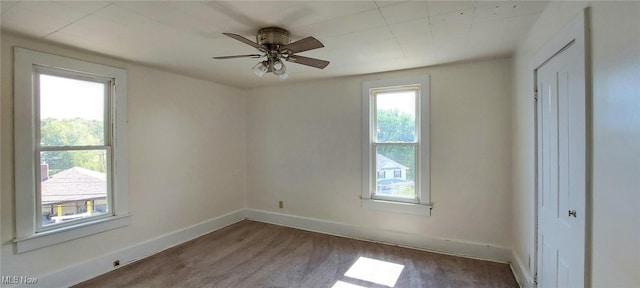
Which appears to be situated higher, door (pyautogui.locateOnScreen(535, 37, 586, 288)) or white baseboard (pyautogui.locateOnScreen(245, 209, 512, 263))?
door (pyautogui.locateOnScreen(535, 37, 586, 288))

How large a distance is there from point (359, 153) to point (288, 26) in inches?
82.5

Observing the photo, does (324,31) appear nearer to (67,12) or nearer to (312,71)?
(312,71)

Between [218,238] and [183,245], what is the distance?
0.43 meters

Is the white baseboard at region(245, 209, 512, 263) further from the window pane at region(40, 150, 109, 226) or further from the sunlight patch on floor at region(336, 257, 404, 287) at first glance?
the window pane at region(40, 150, 109, 226)

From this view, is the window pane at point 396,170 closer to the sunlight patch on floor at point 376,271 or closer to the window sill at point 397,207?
the window sill at point 397,207

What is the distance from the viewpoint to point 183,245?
135 inches

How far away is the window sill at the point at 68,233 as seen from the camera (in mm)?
2263

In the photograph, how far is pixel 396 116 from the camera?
3.49 meters

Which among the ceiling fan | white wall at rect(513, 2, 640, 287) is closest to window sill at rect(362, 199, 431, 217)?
white wall at rect(513, 2, 640, 287)

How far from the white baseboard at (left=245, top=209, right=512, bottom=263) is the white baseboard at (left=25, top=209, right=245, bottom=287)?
82cm

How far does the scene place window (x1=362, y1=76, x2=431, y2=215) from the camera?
3.26m

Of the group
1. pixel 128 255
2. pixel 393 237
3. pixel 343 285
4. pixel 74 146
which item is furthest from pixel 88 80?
pixel 393 237

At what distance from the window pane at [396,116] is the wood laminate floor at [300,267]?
4.65 feet

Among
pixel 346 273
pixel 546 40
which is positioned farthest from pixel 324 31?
pixel 346 273
